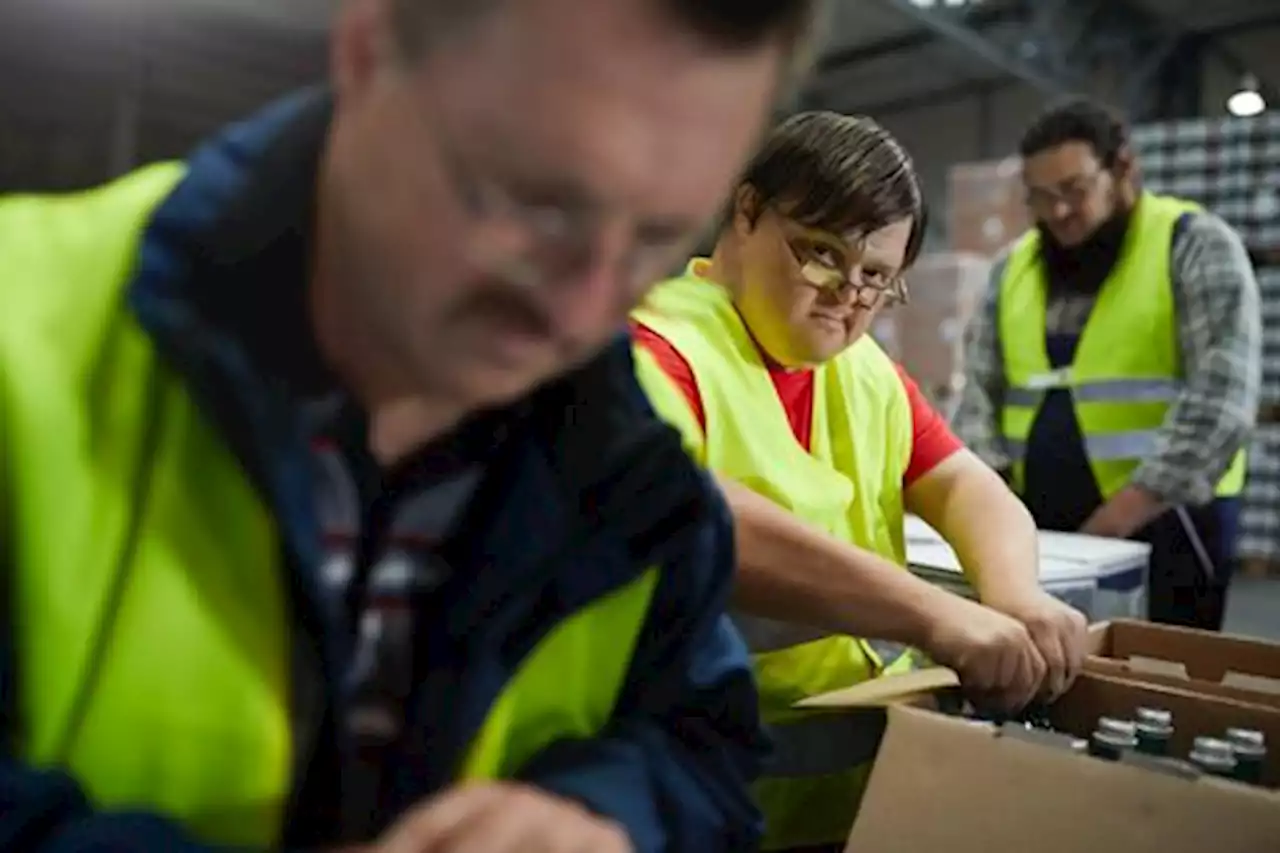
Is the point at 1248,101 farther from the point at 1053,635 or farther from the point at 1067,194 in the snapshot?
the point at 1053,635

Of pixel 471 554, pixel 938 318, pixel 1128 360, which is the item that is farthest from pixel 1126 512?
pixel 938 318

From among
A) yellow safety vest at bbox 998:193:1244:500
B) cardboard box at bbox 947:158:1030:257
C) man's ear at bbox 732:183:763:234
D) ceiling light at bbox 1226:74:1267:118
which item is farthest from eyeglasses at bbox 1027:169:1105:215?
ceiling light at bbox 1226:74:1267:118

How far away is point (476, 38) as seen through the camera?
52 centimetres

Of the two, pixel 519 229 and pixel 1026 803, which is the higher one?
pixel 519 229

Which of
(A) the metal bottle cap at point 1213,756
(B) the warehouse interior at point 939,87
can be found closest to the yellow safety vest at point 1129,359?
(A) the metal bottle cap at point 1213,756

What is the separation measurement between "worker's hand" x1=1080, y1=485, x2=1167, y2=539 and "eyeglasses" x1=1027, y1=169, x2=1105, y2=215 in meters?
0.55

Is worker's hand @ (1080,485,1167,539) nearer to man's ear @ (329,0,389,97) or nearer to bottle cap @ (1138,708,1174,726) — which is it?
bottle cap @ (1138,708,1174,726)

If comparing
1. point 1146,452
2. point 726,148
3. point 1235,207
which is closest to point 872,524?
point 726,148

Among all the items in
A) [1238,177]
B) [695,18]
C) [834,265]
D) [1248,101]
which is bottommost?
[834,265]

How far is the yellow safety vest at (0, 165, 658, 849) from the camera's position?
1.83 ft

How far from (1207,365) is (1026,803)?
1.58m

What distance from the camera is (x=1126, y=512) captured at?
7.84 feet

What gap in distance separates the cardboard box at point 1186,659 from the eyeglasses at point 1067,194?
3.82ft

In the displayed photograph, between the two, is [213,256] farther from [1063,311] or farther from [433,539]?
[1063,311]
